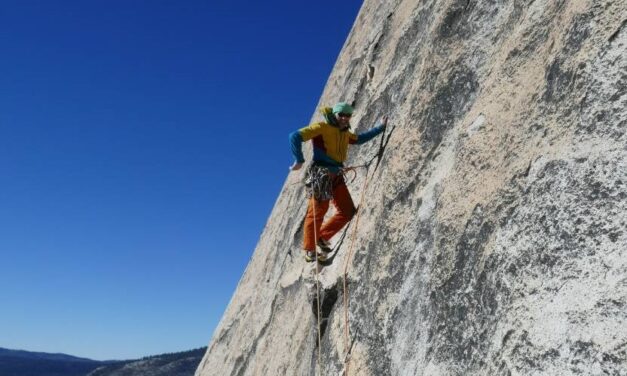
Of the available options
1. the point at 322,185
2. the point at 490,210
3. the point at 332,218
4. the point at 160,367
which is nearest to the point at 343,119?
the point at 322,185

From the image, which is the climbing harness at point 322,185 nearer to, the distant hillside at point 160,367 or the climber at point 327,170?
the climber at point 327,170

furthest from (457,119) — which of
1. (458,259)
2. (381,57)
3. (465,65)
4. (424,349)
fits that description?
(381,57)

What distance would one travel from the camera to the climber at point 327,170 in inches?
279

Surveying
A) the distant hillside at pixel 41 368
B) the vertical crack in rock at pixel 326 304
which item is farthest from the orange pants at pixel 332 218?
the distant hillside at pixel 41 368

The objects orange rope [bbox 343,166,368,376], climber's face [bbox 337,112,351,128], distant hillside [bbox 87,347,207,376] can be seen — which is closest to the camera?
orange rope [bbox 343,166,368,376]

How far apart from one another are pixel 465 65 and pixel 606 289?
2957 millimetres

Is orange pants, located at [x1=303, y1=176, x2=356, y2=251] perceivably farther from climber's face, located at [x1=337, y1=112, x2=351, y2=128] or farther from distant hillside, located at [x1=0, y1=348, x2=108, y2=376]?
distant hillside, located at [x1=0, y1=348, x2=108, y2=376]

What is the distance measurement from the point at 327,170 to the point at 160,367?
387 feet

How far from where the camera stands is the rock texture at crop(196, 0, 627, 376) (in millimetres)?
3074

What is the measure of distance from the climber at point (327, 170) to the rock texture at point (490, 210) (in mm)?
257

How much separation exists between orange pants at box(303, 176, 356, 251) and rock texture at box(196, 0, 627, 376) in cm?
22

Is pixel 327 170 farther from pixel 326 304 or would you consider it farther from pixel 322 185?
pixel 326 304

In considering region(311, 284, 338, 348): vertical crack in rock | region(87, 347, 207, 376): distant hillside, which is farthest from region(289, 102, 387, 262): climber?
region(87, 347, 207, 376): distant hillside

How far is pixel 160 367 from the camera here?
114688 millimetres
